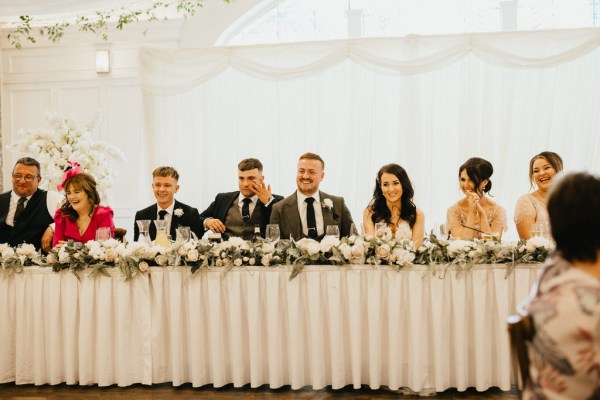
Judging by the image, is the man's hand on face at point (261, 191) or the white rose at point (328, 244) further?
the man's hand on face at point (261, 191)

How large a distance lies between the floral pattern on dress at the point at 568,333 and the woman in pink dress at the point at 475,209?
289 centimetres

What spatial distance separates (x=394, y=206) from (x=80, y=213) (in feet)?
7.15

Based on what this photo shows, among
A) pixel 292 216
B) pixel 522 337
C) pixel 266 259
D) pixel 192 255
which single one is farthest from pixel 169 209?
pixel 522 337

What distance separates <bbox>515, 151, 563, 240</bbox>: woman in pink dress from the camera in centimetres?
463

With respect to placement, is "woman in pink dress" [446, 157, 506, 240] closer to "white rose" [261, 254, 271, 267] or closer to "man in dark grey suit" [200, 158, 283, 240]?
"man in dark grey suit" [200, 158, 283, 240]

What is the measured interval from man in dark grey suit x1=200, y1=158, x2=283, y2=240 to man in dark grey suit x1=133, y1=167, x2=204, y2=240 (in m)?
0.11

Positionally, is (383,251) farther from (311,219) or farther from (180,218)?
(180,218)

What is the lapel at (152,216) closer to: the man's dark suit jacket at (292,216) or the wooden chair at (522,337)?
the man's dark suit jacket at (292,216)

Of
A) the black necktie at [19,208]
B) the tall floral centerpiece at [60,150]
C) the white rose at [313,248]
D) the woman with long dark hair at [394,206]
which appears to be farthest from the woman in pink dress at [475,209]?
the tall floral centerpiece at [60,150]

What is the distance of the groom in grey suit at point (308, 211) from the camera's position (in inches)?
187

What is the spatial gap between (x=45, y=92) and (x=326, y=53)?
12.2 feet

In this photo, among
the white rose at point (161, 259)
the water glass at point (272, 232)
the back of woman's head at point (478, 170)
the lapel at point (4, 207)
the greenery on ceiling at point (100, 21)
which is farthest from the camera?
the greenery on ceiling at point (100, 21)

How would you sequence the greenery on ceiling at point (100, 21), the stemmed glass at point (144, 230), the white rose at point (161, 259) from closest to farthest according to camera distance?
the white rose at point (161, 259)
the stemmed glass at point (144, 230)
the greenery on ceiling at point (100, 21)

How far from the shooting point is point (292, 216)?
15.6 feet
